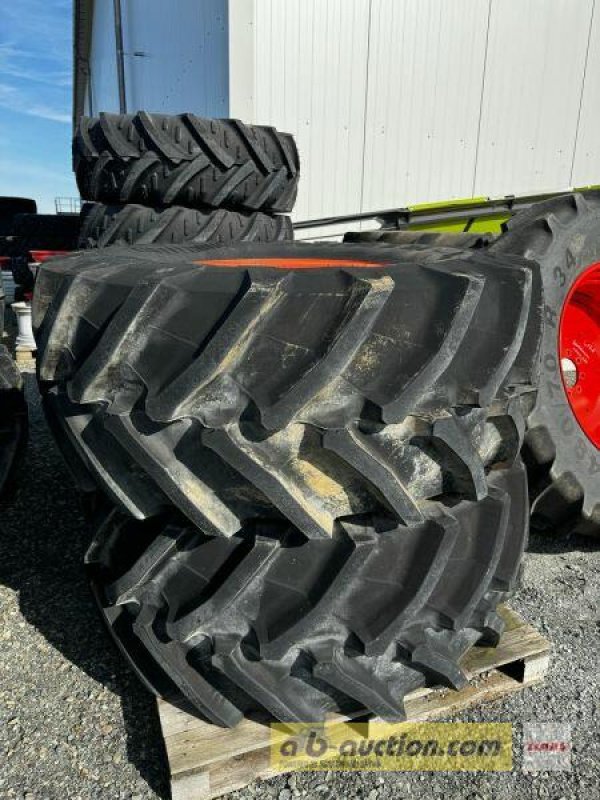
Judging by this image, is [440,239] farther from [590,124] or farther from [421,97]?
[590,124]

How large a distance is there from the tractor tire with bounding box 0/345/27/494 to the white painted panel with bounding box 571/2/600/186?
6059 millimetres

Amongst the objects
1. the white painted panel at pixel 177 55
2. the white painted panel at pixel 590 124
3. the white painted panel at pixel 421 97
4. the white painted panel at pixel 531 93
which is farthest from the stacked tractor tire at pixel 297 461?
the white painted panel at pixel 590 124

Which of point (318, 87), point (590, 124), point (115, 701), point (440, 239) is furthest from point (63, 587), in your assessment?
point (590, 124)

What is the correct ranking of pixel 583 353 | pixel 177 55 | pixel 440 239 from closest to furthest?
pixel 583 353, pixel 440 239, pixel 177 55

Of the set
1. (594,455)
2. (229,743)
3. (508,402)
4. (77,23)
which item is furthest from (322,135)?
(77,23)

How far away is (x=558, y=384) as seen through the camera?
6.02ft

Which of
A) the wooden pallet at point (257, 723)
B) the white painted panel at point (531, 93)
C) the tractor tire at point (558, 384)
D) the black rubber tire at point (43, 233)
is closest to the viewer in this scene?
the wooden pallet at point (257, 723)

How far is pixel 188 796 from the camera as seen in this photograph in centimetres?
132

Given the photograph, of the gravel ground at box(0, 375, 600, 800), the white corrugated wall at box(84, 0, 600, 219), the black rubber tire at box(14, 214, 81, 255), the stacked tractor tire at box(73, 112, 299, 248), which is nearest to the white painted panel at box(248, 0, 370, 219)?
the white corrugated wall at box(84, 0, 600, 219)

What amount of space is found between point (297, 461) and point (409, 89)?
5.08 metres

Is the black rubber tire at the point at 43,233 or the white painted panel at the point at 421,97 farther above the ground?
the white painted panel at the point at 421,97

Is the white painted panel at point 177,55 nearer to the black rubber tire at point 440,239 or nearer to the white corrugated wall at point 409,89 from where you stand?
the white corrugated wall at point 409,89

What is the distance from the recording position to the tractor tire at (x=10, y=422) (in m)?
2.19

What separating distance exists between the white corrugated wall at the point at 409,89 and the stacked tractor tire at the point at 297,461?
12.8 feet
